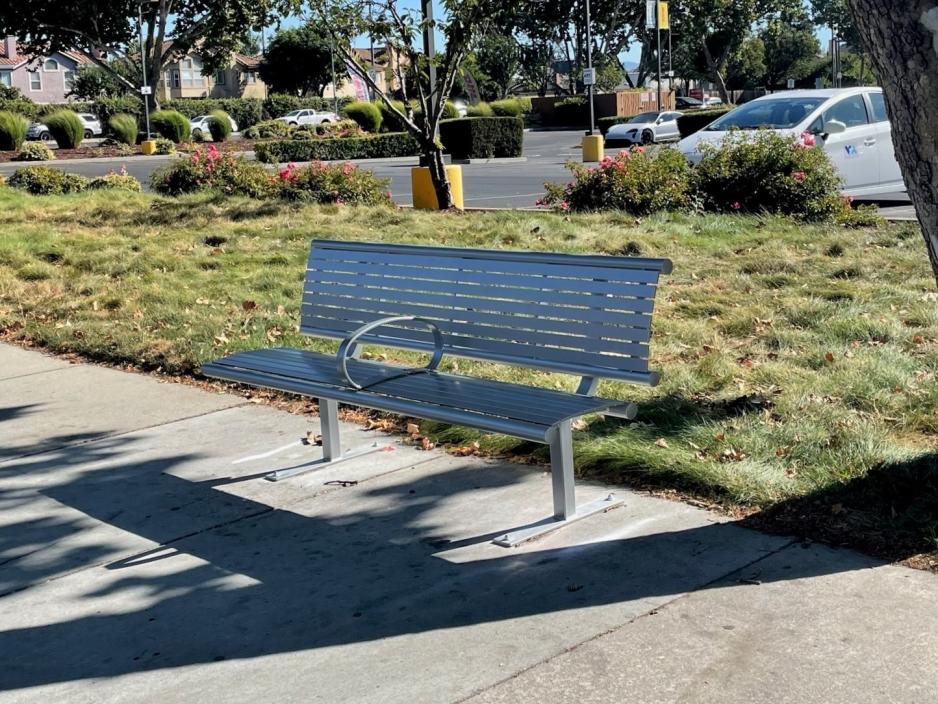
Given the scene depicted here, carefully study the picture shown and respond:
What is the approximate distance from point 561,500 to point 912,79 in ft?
6.27

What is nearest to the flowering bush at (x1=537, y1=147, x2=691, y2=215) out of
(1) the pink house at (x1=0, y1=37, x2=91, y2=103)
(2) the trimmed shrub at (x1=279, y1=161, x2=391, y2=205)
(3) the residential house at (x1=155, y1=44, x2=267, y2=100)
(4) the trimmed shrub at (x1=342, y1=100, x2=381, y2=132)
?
(2) the trimmed shrub at (x1=279, y1=161, x2=391, y2=205)

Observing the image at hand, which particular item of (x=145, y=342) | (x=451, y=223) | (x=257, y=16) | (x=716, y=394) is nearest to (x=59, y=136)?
(x=257, y=16)

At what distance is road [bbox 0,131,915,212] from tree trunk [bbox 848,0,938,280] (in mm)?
8259

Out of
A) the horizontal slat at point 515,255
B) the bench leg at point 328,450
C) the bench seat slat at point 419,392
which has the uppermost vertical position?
the horizontal slat at point 515,255

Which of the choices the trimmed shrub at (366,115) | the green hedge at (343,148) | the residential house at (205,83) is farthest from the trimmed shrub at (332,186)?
the residential house at (205,83)

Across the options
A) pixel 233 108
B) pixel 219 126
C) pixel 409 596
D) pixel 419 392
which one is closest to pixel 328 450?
pixel 419 392

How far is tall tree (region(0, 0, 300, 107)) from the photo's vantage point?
171 ft

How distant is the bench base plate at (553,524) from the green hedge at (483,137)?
28330 millimetres

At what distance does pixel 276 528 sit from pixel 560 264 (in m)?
1.56

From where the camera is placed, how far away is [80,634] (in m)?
3.86

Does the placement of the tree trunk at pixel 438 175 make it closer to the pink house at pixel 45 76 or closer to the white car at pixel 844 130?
the white car at pixel 844 130

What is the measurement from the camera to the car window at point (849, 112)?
45.2 feet

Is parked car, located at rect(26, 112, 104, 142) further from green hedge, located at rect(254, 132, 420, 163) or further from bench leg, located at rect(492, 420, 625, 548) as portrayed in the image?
bench leg, located at rect(492, 420, 625, 548)

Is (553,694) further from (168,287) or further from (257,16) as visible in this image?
(257,16)
